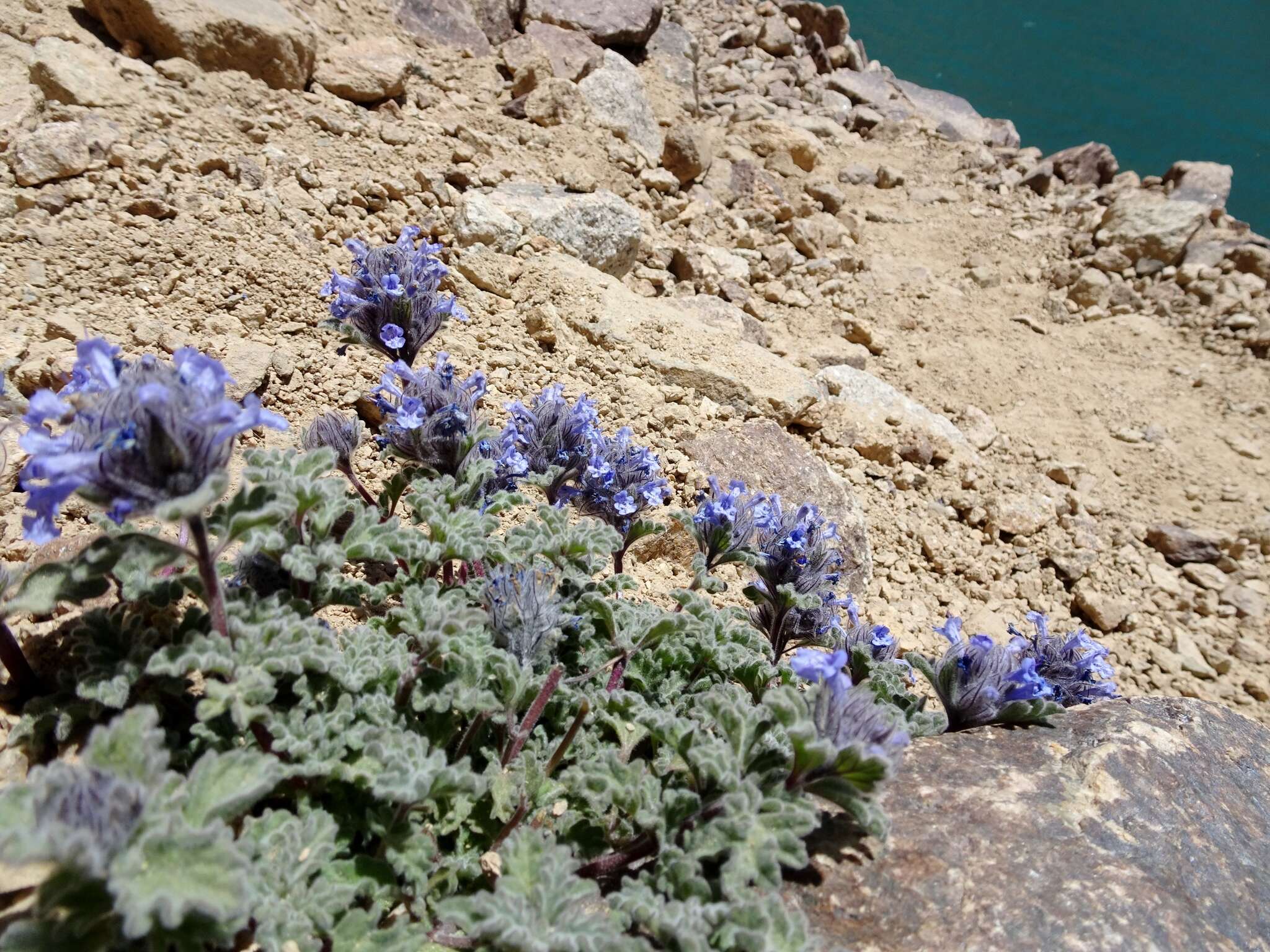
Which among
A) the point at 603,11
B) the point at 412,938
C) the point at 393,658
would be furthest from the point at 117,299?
the point at 603,11

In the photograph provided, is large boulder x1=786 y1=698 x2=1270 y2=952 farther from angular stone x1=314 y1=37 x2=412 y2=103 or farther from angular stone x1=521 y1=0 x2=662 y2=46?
angular stone x1=521 y1=0 x2=662 y2=46

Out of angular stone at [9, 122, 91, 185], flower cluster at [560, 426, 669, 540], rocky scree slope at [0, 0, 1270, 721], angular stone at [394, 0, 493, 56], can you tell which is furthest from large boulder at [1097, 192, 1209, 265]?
angular stone at [9, 122, 91, 185]

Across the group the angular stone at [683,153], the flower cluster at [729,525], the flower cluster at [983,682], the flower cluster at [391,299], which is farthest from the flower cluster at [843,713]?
the angular stone at [683,153]

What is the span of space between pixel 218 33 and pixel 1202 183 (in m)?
8.39

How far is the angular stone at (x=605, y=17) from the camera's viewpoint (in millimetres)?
6828

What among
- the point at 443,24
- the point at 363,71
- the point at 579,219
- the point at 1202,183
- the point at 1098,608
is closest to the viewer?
the point at 1098,608

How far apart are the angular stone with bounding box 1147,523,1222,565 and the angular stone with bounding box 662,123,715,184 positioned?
4001 mm

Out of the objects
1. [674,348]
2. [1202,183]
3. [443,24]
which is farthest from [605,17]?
[1202,183]

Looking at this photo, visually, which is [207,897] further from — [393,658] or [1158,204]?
[1158,204]

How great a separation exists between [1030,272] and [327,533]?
717 centimetres

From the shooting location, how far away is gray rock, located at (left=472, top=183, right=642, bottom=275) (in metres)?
4.52

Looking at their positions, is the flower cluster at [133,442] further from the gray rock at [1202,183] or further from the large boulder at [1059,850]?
the gray rock at [1202,183]

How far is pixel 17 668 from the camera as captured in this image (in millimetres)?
1877

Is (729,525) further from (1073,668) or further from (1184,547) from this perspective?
(1184,547)
